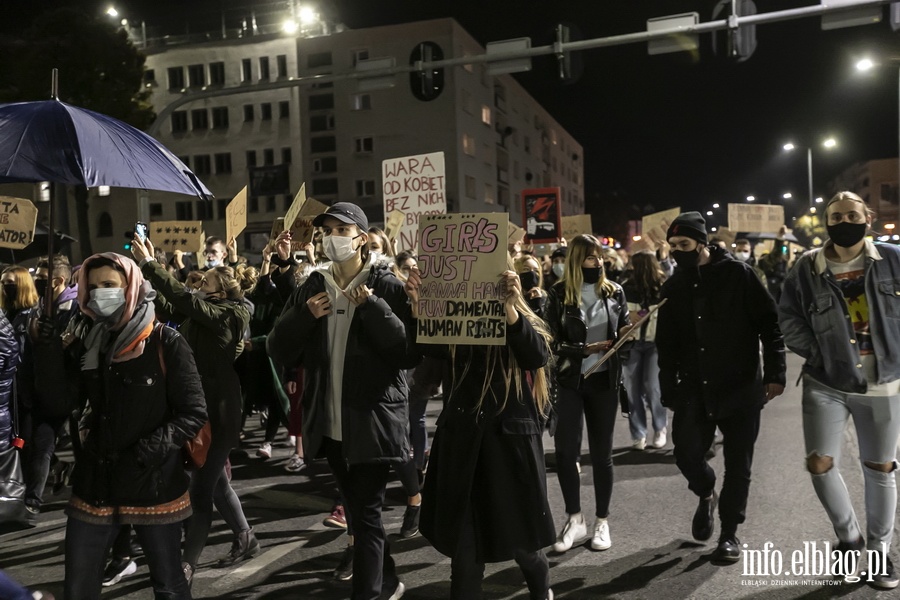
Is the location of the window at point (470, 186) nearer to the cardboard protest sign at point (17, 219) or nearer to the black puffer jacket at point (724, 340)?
the cardboard protest sign at point (17, 219)

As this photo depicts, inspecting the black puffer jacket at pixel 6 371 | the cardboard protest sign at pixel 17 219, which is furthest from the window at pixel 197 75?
the black puffer jacket at pixel 6 371

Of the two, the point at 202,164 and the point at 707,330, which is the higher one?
the point at 202,164

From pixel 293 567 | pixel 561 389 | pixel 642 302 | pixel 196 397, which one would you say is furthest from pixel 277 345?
pixel 642 302

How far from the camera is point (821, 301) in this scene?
15.5 feet

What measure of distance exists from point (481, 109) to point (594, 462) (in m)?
45.3

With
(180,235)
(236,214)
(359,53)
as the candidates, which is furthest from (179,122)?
(236,214)

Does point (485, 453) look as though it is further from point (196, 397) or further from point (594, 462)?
point (594, 462)

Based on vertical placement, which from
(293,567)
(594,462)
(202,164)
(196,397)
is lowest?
(293,567)

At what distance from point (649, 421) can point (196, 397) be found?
7371 mm

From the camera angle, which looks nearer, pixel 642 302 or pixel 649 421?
pixel 642 302

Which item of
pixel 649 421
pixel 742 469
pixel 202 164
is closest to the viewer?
pixel 742 469

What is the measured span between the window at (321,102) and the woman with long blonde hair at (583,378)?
41.6 meters

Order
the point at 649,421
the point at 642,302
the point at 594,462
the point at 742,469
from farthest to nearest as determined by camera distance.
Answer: the point at 649,421 → the point at 642,302 → the point at 594,462 → the point at 742,469

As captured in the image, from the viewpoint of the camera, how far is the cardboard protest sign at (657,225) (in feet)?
40.1
